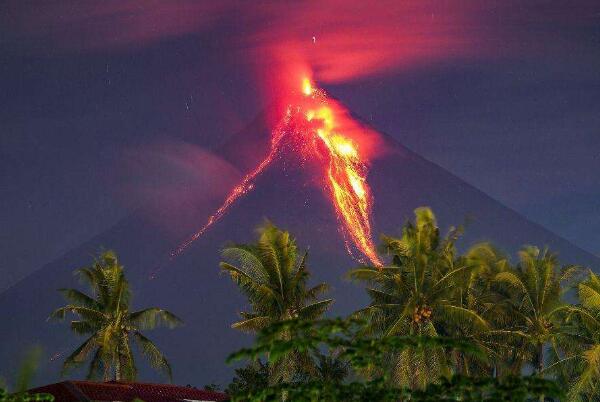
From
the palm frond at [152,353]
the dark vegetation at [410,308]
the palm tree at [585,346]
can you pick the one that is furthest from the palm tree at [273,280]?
the palm tree at [585,346]

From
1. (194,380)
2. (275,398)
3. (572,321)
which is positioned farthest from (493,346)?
(194,380)

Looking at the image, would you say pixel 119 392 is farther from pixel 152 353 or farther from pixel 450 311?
pixel 450 311

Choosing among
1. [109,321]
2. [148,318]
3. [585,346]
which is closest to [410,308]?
[148,318]

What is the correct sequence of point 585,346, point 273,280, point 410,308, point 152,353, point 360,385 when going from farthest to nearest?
point 585,346 < point 152,353 < point 273,280 < point 410,308 < point 360,385

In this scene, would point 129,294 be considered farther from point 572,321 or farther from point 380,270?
point 572,321

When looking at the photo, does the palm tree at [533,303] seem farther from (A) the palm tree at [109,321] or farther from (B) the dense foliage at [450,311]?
(A) the palm tree at [109,321]
